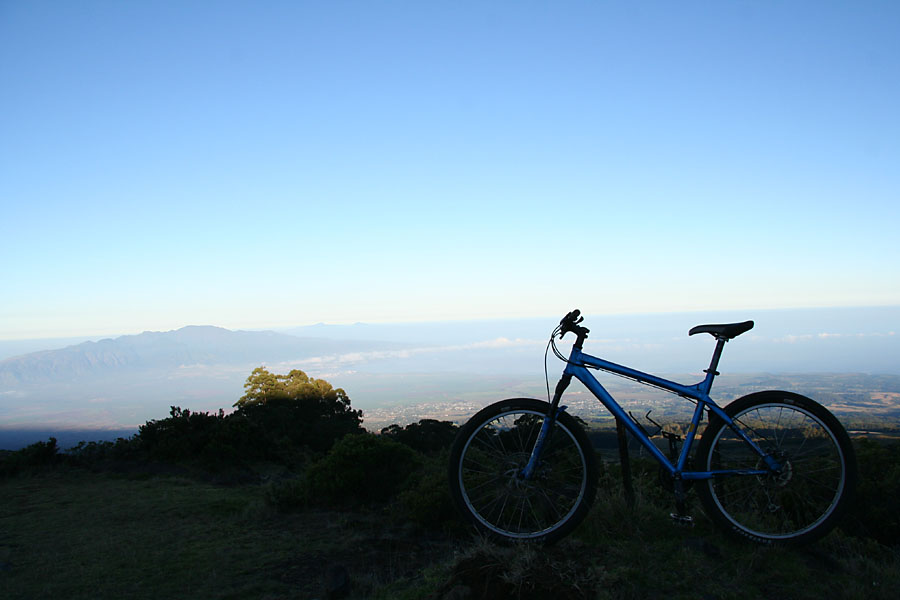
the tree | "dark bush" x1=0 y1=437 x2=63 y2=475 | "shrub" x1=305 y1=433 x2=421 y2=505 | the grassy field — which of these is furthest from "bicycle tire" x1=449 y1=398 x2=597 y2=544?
"dark bush" x1=0 y1=437 x2=63 y2=475

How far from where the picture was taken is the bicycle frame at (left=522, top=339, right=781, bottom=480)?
383cm

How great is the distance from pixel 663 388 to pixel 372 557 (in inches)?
137

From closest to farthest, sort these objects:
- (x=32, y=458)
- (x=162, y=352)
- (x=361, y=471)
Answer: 1. (x=361, y=471)
2. (x=32, y=458)
3. (x=162, y=352)

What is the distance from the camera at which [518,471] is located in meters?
3.91

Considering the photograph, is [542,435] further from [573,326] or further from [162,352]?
[162,352]

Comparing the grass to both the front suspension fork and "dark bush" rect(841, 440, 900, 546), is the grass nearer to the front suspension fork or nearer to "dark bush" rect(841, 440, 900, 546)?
the front suspension fork

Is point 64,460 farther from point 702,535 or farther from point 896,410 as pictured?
point 896,410

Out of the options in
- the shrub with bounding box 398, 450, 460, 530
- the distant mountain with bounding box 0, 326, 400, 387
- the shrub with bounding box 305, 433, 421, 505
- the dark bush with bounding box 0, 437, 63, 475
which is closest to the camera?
the shrub with bounding box 398, 450, 460, 530

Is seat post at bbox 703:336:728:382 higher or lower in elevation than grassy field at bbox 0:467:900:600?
higher

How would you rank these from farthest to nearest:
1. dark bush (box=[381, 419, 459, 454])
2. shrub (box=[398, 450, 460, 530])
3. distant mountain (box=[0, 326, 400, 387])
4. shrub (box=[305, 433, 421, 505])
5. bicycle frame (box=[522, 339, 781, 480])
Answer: distant mountain (box=[0, 326, 400, 387]) < dark bush (box=[381, 419, 459, 454]) < shrub (box=[305, 433, 421, 505]) < shrub (box=[398, 450, 460, 530]) < bicycle frame (box=[522, 339, 781, 480])

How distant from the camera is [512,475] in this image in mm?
3920

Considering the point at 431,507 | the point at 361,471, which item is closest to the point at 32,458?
the point at 361,471

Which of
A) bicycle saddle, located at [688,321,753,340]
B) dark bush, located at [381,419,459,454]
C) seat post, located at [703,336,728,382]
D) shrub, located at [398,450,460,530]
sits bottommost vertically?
dark bush, located at [381,419,459,454]

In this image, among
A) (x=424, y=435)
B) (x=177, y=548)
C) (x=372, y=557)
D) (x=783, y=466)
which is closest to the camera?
(x=783, y=466)
